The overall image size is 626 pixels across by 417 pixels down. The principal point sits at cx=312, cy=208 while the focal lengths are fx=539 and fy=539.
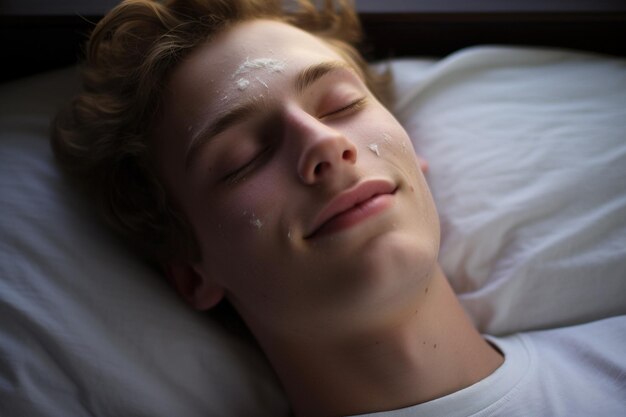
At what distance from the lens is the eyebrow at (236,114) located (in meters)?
0.85

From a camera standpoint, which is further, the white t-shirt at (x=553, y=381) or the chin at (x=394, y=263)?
the white t-shirt at (x=553, y=381)

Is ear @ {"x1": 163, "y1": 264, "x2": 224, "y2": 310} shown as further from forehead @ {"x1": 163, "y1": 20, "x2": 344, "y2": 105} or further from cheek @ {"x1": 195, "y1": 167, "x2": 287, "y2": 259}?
forehead @ {"x1": 163, "y1": 20, "x2": 344, "y2": 105}

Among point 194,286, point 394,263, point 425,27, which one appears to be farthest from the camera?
point 425,27

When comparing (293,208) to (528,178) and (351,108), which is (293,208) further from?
(528,178)

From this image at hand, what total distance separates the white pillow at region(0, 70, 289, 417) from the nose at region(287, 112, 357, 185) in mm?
416

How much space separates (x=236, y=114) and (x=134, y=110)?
0.25 metres

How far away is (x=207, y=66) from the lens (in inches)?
35.9

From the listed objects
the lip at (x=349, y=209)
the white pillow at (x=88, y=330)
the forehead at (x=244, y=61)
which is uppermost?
the forehead at (x=244, y=61)

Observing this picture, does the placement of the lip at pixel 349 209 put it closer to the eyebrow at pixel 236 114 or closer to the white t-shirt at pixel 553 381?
the eyebrow at pixel 236 114

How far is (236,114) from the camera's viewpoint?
0.85 m

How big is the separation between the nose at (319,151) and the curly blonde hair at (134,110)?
283 mm

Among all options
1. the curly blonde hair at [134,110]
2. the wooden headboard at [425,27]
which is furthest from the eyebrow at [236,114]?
the wooden headboard at [425,27]

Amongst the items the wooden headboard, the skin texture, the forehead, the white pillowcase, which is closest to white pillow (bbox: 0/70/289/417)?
the white pillowcase

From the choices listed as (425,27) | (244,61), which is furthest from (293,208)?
(425,27)
